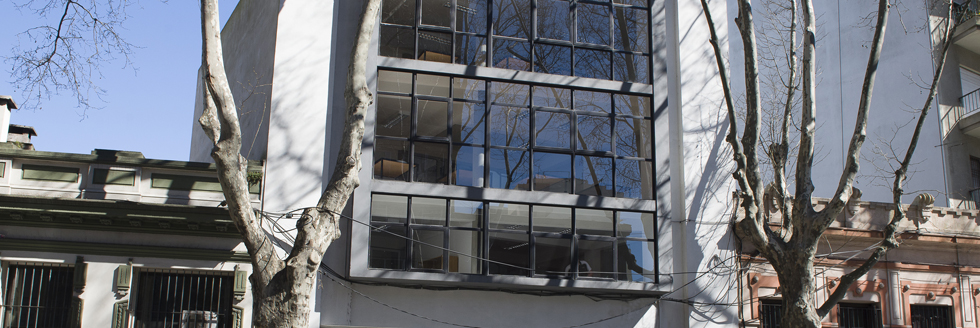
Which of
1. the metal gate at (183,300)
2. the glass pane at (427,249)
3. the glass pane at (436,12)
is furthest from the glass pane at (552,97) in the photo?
the metal gate at (183,300)

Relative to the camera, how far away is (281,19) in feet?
45.1

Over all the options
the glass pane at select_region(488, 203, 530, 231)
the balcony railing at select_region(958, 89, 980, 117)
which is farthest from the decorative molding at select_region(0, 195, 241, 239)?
the balcony railing at select_region(958, 89, 980, 117)

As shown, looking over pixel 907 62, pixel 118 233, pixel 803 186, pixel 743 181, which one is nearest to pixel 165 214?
pixel 118 233

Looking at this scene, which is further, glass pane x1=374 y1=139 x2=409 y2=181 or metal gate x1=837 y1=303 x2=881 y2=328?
metal gate x1=837 y1=303 x2=881 y2=328

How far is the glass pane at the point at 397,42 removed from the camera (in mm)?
14242

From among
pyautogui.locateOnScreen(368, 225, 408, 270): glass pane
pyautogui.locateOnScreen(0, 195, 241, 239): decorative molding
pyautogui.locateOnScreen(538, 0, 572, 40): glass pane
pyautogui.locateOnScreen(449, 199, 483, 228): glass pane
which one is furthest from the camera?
pyautogui.locateOnScreen(538, 0, 572, 40): glass pane

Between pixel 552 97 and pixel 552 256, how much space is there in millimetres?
3141

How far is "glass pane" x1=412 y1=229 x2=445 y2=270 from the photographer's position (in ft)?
44.0

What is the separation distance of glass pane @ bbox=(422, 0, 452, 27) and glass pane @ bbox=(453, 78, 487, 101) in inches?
46.7

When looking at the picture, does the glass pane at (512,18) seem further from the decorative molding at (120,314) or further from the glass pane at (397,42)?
the decorative molding at (120,314)

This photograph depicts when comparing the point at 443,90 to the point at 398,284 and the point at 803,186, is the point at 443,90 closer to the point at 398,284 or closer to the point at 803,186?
the point at 398,284

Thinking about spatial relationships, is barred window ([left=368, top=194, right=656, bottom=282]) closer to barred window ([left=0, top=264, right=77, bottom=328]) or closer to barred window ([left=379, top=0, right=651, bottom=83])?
barred window ([left=379, top=0, right=651, bottom=83])

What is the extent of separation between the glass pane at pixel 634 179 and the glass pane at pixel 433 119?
3.55 metres

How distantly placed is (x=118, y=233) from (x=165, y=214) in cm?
87
